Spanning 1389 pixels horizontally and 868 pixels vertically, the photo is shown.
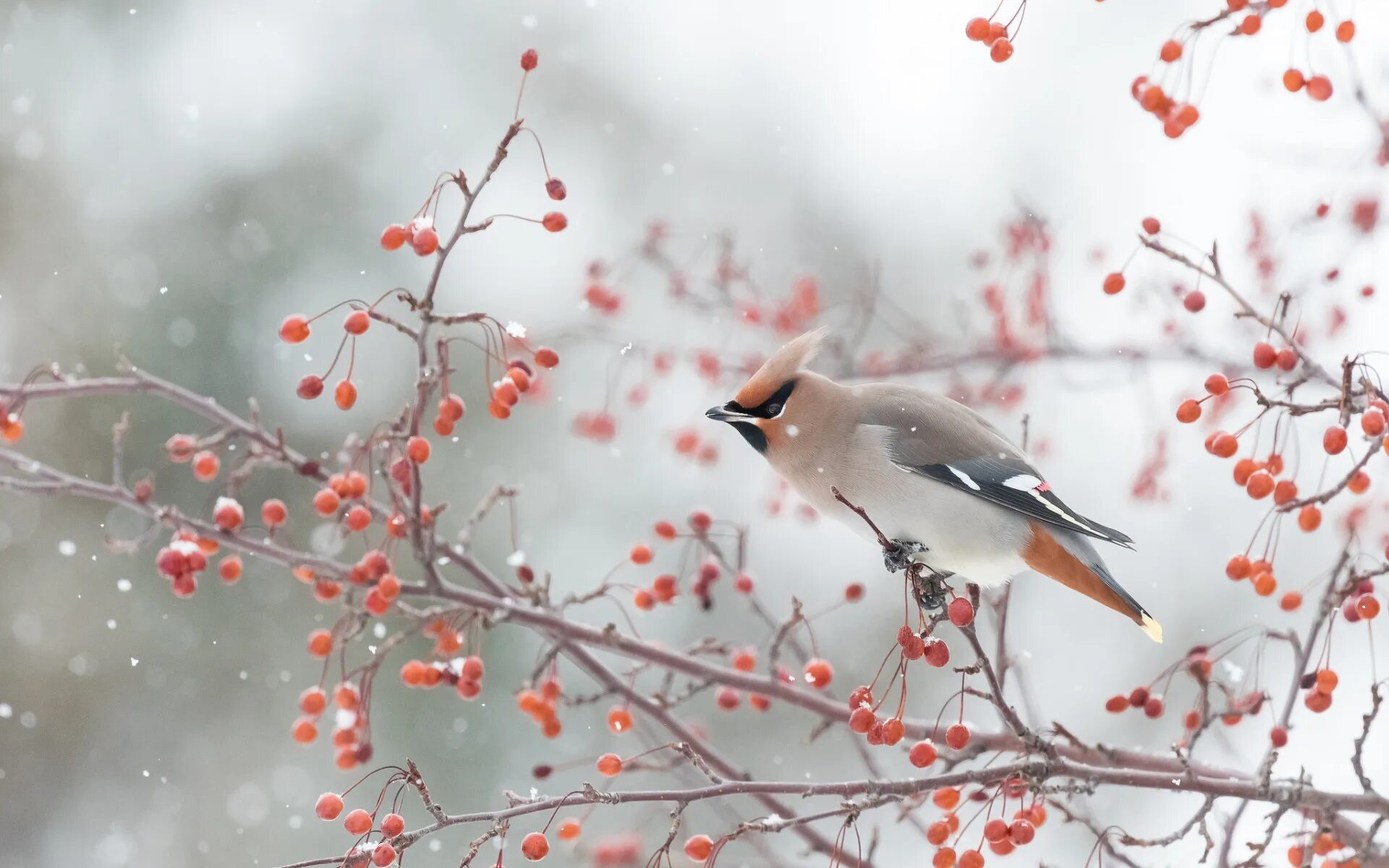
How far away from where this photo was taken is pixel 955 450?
263 cm

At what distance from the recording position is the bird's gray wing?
2.50m

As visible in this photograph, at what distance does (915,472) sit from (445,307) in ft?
14.5

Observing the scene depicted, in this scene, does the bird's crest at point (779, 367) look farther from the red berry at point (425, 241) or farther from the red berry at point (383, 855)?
the red berry at point (383, 855)

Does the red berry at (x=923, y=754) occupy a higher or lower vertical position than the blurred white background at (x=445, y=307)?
lower

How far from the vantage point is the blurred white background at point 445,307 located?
6.18 meters

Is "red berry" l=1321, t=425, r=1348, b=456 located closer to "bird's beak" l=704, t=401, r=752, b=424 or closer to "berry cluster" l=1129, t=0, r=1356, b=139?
"berry cluster" l=1129, t=0, r=1356, b=139

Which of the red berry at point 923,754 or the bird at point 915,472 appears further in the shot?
the bird at point 915,472

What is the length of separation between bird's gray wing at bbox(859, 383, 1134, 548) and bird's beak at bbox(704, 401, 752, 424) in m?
0.29

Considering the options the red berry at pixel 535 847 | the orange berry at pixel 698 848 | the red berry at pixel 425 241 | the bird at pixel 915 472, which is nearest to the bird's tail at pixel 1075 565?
the bird at pixel 915 472

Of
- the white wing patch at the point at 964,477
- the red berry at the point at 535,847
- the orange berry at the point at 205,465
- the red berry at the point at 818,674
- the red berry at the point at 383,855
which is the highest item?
the white wing patch at the point at 964,477

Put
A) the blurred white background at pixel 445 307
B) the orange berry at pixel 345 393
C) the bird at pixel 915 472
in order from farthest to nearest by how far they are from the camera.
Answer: the blurred white background at pixel 445 307
the bird at pixel 915 472
the orange berry at pixel 345 393

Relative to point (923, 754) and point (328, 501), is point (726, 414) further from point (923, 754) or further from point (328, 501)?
point (923, 754)

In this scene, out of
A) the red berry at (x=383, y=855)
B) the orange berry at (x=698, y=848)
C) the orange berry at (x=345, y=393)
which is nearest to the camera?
the red berry at (x=383, y=855)

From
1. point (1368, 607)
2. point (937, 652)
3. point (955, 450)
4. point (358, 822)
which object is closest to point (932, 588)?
point (937, 652)
